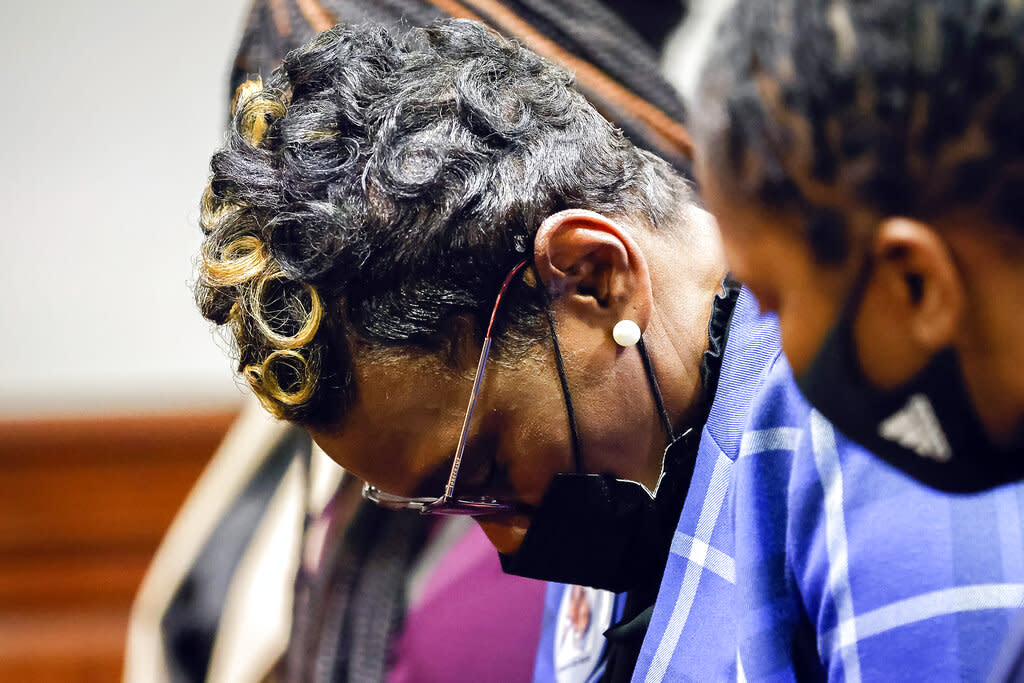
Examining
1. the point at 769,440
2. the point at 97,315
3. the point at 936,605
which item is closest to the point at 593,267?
the point at 769,440

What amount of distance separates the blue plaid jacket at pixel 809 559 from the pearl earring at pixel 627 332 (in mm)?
71

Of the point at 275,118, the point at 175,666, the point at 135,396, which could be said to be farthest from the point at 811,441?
the point at 135,396

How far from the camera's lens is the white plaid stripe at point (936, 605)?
0.52m

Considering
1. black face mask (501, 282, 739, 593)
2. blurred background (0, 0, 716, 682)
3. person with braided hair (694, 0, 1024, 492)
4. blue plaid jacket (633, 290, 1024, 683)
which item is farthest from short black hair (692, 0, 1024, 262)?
blurred background (0, 0, 716, 682)

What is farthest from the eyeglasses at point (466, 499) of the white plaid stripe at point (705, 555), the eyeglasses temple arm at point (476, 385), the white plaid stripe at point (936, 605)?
the white plaid stripe at point (936, 605)

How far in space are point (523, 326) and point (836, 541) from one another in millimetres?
235

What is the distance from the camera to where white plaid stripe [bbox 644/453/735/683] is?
70cm

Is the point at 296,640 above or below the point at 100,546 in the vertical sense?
above

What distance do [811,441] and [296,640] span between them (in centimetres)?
A: 70

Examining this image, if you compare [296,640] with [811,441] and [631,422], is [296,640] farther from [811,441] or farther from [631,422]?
[811,441]

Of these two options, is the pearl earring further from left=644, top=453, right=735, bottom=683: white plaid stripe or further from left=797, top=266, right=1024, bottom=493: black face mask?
left=797, top=266, right=1024, bottom=493: black face mask

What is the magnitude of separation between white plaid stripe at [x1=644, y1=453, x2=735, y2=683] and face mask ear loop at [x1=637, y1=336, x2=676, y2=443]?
0.04m

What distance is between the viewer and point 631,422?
28.5 inches

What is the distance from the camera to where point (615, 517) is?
752 millimetres
